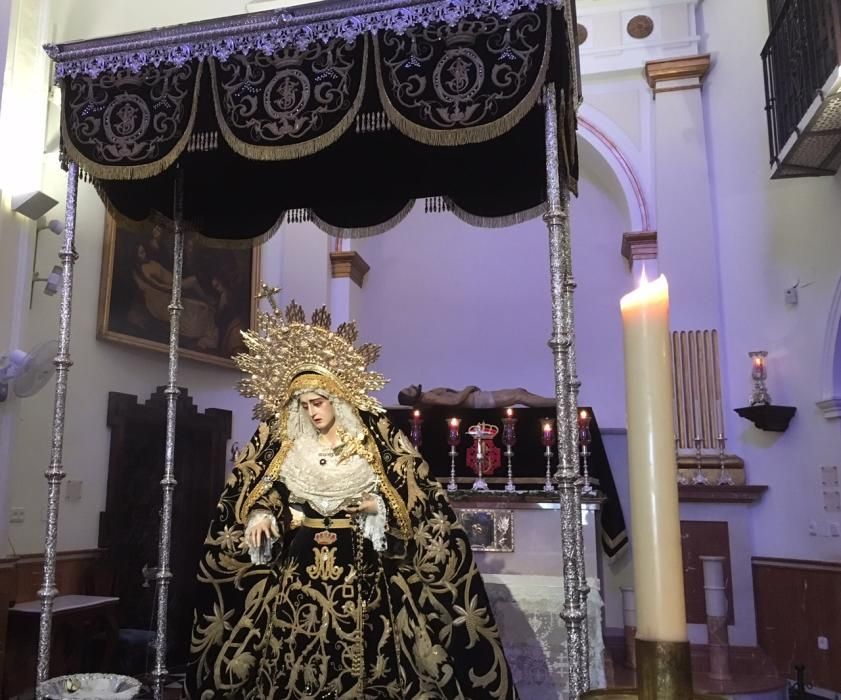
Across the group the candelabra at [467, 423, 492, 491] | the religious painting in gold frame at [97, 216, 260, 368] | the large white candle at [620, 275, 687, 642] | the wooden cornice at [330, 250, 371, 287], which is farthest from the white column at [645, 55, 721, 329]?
the large white candle at [620, 275, 687, 642]

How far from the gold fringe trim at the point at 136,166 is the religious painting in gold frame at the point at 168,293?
60.7 inches

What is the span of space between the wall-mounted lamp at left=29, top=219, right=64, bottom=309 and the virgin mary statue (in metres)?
1.68

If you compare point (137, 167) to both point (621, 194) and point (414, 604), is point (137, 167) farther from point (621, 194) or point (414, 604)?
point (621, 194)

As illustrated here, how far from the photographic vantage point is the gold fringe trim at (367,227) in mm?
4055

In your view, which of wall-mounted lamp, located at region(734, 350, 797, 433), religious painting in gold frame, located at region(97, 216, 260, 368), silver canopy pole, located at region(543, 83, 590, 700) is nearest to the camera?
silver canopy pole, located at region(543, 83, 590, 700)

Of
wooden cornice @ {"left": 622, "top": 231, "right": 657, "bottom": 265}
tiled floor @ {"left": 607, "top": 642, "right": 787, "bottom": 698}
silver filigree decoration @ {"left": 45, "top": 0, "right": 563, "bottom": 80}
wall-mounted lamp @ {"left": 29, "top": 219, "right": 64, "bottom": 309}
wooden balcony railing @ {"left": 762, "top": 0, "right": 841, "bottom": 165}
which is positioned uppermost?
wooden balcony railing @ {"left": 762, "top": 0, "right": 841, "bottom": 165}

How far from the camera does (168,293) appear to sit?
600 centimetres

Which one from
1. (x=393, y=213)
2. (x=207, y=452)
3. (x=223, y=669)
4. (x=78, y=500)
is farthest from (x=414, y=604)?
(x=207, y=452)

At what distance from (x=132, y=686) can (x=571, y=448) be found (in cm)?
190

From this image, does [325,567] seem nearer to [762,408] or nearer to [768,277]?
[762,408]

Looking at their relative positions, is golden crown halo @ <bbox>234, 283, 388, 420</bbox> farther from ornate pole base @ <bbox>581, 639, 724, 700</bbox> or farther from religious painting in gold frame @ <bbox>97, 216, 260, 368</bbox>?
ornate pole base @ <bbox>581, 639, 724, 700</bbox>

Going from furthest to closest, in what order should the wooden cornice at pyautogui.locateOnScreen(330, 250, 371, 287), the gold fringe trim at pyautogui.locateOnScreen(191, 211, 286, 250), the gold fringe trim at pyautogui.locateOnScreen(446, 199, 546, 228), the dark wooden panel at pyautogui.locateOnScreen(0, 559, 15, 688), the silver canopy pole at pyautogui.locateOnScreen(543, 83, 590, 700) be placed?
the wooden cornice at pyautogui.locateOnScreen(330, 250, 371, 287), the gold fringe trim at pyautogui.locateOnScreen(191, 211, 286, 250), the dark wooden panel at pyautogui.locateOnScreen(0, 559, 15, 688), the gold fringe trim at pyautogui.locateOnScreen(446, 199, 546, 228), the silver canopy pole at pyautogui.locateOnScreen(543, 83, 590, 700)

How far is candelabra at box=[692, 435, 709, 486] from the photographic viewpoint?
5.99 m

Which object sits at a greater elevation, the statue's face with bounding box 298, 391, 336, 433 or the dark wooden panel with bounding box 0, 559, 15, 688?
the statue's face with bounding box 298, 391, 336, 433
